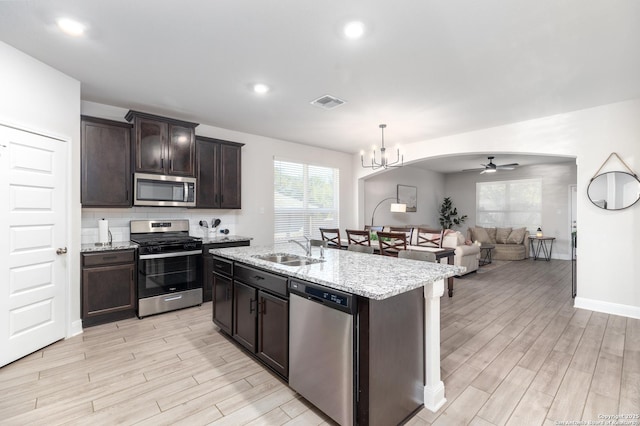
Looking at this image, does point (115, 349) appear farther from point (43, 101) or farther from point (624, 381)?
point (624, 381)

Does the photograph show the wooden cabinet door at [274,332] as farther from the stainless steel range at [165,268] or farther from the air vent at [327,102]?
the air vent at [327,102]

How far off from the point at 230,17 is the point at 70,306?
10.7ft

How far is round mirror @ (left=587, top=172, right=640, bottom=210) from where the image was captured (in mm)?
3695

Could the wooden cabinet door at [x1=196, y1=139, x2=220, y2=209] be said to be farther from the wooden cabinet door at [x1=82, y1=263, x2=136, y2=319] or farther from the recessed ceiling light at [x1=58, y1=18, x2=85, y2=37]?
the recessed ceiling light at [x1=58, y1=18, x2=85, y2=37]

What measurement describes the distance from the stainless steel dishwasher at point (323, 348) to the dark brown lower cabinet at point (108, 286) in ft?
8.35

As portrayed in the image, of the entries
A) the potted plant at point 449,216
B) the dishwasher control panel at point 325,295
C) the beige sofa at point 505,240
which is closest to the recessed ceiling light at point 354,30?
the dishwasher control panel at point 325,295

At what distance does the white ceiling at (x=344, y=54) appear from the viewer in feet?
6.89

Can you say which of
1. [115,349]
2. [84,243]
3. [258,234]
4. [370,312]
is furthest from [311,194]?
[370,312]

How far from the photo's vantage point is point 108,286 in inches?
135

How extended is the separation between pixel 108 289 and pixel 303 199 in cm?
364

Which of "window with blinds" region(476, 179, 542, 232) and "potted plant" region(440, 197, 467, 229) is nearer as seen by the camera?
"window with blinds" region(476, 179, 542, 232)

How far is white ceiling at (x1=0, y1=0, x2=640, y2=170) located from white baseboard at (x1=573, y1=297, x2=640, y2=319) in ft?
8.51

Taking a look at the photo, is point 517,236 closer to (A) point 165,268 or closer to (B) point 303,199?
(B) point 303,199

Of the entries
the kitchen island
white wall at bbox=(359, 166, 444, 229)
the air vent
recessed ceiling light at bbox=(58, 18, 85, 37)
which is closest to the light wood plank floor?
the kitchen island
